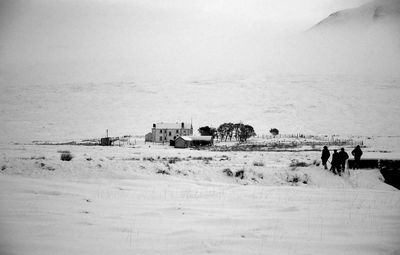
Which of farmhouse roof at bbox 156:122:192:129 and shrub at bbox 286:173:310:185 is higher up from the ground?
farmhouse roof at bbox 156:122:192:129

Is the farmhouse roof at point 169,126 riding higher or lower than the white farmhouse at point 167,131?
higher

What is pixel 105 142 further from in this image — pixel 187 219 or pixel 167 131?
pixel 187 219

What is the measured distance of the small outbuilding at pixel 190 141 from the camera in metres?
52.6

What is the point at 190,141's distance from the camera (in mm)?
53719

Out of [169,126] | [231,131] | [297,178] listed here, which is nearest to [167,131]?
[169,126]

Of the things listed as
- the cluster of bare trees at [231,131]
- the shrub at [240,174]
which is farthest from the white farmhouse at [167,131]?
the shrub at [240,174]

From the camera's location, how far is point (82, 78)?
154125 mm

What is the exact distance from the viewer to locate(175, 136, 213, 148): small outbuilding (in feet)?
173

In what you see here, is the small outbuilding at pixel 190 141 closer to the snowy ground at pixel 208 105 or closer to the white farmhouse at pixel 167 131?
the white farmhouse at pixel 167 131

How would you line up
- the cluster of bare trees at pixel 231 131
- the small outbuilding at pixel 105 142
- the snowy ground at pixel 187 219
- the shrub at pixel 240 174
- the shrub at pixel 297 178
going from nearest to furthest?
1. the snowy ground at pixel 187 219
2. the shrub at pixel 297 178
3. the shrub at pixel 240 174
4. the small outbuilding at pixel 105 142
5. the cluster of bare trees at pixel 231 131

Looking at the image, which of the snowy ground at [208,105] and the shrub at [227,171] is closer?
the shrub at [227,171]

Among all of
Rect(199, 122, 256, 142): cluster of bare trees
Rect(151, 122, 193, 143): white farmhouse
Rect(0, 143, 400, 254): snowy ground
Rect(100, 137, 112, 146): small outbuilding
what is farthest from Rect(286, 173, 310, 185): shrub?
Rect(151, 122, 193, 143): white farmhouse

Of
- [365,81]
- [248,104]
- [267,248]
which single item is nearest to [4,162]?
[267,248]

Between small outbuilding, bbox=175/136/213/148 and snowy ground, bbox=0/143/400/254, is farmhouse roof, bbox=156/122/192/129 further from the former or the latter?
snowy ground, bbox=0/143/400/254
